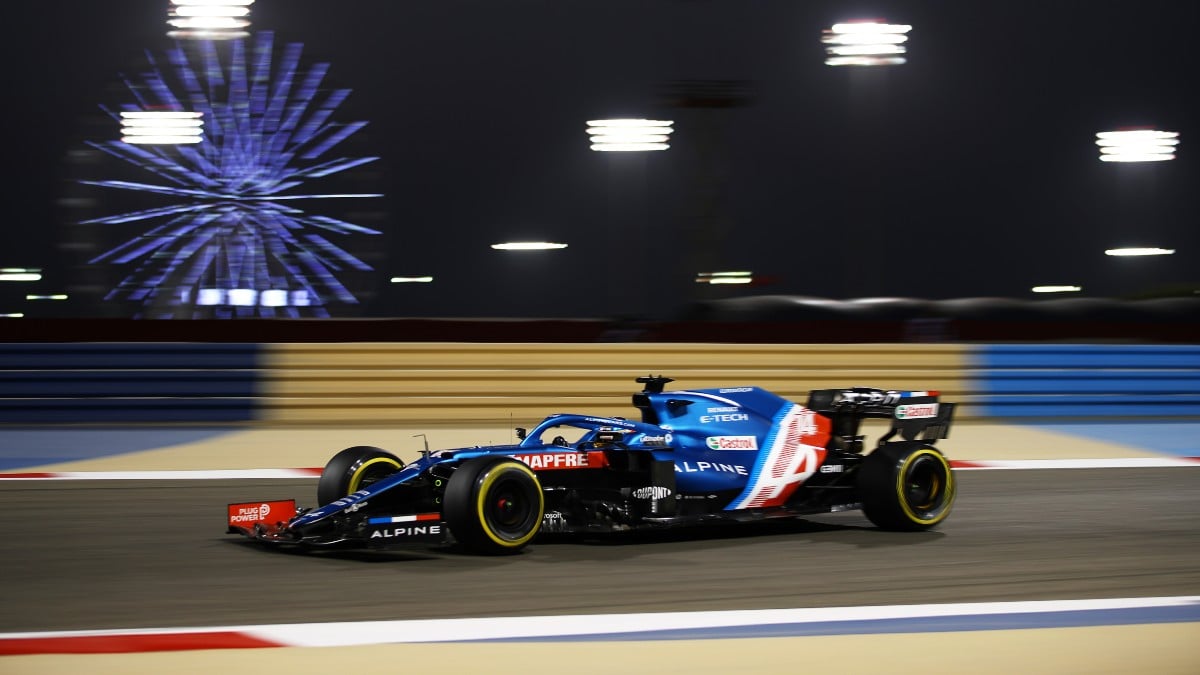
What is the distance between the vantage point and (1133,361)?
16.1 metres

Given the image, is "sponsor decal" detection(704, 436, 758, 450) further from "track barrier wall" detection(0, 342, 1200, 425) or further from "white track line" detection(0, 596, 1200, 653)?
"track barrier wall" detection(0, 342, 1200, 425)

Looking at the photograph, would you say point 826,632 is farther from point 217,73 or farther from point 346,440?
point 217,73

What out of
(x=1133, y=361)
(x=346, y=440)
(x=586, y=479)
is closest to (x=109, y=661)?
(x=586, y=479)

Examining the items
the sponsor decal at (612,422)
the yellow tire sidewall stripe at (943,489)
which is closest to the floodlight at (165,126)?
the sponsor decal at (612,422)

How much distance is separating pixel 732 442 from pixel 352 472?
2184mm

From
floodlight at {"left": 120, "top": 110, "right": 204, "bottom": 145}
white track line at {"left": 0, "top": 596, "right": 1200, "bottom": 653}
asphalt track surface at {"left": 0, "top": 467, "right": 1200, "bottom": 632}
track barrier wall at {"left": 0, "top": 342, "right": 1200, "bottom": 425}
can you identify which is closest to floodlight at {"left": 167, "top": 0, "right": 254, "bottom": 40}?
floodlight at {"left": 120, "top": 110, "right": 204, "bottom": 145}

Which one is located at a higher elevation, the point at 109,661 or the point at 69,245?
the point at 69,245

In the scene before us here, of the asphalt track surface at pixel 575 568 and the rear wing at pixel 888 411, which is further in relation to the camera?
the rear wing at pixel 888 411

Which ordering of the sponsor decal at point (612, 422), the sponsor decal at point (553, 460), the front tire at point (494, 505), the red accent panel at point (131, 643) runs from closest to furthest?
1. the red accent panel at point (131, 643)
2. the front tire at point (494, 505)
3. the sponsor decal at point (553, 460)
4. the sponsor decal at point (612, 422)

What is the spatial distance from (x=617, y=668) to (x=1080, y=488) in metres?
6.60

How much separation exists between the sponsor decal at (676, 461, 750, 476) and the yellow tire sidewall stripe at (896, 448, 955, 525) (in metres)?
0.93

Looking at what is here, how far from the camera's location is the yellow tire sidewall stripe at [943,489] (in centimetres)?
779

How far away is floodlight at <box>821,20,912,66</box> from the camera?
21.1 meters

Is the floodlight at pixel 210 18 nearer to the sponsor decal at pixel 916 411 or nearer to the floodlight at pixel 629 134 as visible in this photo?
the floodlight at pixel 629 134
